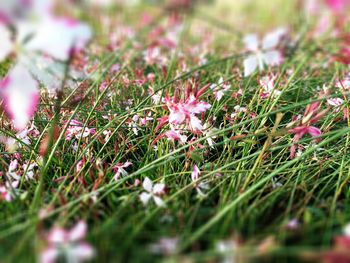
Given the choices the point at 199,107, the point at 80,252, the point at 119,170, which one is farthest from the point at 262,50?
the point at 80,252

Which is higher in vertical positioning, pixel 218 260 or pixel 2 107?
pixel 2 107

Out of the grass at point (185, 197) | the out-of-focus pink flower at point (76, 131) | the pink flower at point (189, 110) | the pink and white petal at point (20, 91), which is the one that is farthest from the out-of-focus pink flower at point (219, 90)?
the pink and white petal at point (20, 91)

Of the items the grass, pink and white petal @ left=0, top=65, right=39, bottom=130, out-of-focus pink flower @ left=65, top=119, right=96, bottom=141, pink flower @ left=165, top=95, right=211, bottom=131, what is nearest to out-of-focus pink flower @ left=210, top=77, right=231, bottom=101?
the grass

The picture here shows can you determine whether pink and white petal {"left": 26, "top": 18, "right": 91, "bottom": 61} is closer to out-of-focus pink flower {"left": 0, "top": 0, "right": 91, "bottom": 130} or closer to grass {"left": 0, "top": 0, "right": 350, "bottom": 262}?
out-of-focus pink flower {"left": 0, "top": 0, "right": 91, "bottom": 130}

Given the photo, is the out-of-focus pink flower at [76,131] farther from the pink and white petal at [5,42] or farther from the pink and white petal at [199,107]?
the pink and white petal at [5,42]

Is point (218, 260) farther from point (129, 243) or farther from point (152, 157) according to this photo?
point (152, 157)

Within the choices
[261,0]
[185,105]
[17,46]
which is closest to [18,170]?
[185,105]

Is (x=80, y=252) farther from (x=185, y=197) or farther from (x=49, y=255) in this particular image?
(x=185, y=197)

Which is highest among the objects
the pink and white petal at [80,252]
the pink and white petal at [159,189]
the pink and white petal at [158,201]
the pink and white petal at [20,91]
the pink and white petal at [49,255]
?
the pink and white petal at [20,91]
